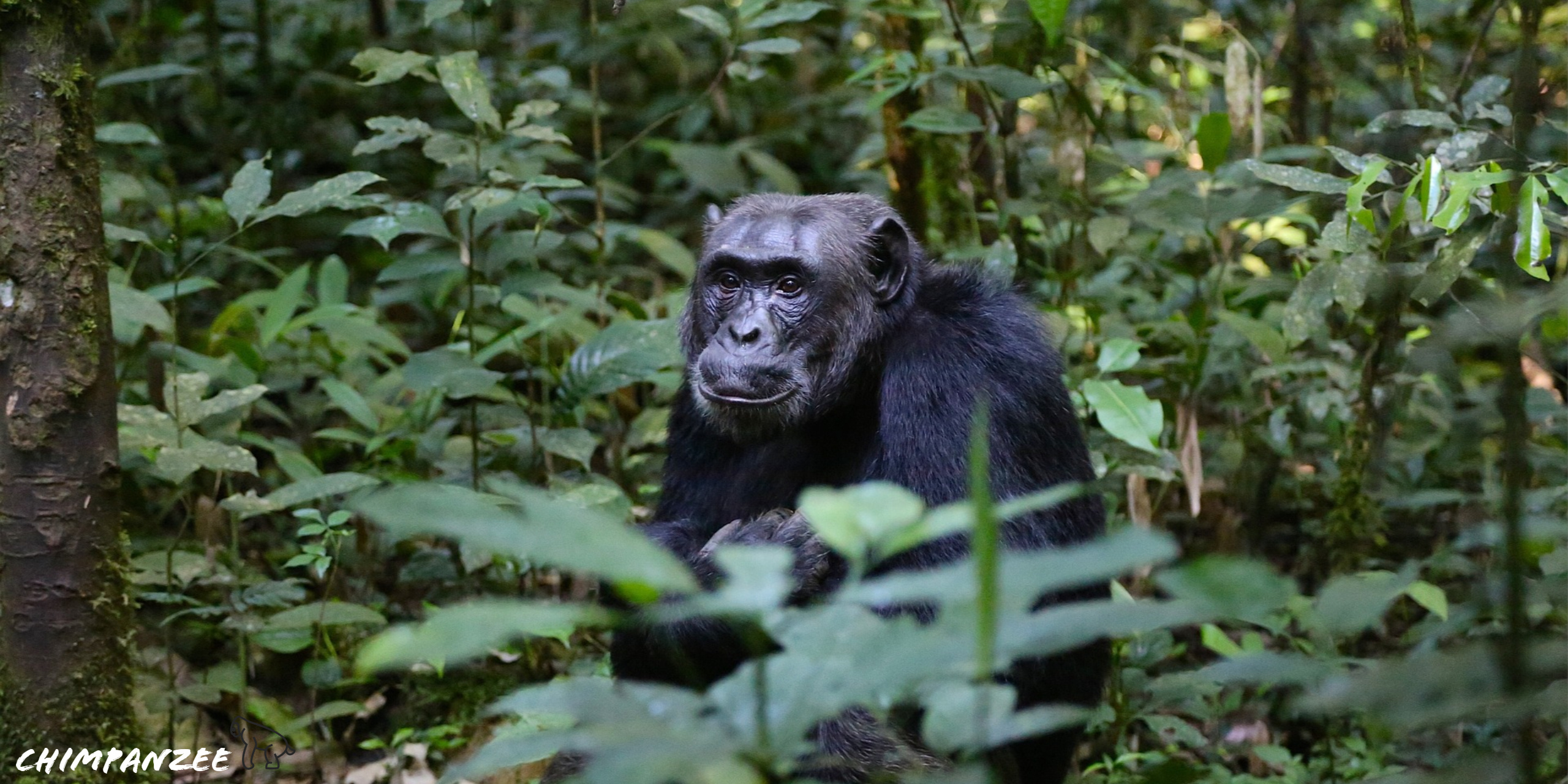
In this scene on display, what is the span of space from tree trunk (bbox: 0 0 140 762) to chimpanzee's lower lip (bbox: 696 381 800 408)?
1981 millimetres

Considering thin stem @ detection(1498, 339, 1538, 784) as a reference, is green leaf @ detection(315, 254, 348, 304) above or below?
below

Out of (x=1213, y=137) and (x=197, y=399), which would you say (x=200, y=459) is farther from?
(x=1213, y=137)

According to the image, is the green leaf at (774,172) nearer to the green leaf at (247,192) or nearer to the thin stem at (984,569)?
the green leaf at (247,192)

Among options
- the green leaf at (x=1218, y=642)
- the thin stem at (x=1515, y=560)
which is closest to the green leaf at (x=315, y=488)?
the green leaf at (x=1218, y=642)

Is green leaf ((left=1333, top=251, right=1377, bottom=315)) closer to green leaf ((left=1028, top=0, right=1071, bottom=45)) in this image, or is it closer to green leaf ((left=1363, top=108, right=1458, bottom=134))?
green leaf ((left=1363, top=108, right=1458, bottom=134))

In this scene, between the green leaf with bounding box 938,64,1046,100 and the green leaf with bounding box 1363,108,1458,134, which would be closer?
the green leaf with bounding box 1363,108,1458,134

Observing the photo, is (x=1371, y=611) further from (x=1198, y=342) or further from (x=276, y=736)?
(x=276, y=736)

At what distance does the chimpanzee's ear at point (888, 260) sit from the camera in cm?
494

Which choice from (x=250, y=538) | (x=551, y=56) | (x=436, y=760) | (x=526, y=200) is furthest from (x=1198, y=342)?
(x=551, y=56)

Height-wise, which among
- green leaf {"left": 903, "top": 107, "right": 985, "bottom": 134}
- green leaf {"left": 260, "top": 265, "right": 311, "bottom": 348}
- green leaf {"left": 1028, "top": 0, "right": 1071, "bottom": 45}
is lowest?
green leaf {"left": 260, "top": 265, "right": 311, "bottom": 348}

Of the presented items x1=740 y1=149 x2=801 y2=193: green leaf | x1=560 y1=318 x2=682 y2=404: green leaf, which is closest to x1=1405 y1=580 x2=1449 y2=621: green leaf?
x1=560 y1=318 x2=682 y2=404: green leaf

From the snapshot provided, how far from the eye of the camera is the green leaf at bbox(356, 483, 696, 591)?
1539 mm

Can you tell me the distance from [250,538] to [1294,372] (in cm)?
539

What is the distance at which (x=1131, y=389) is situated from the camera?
5156 mm
